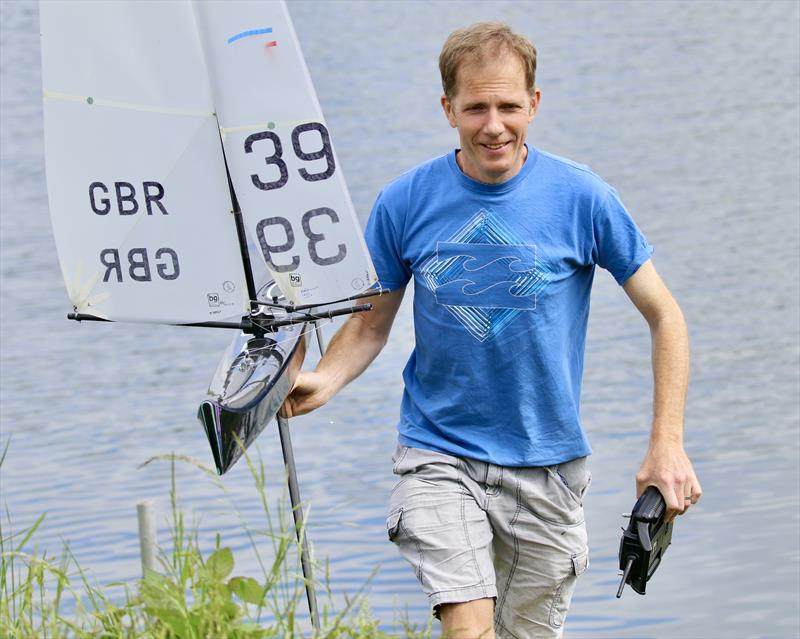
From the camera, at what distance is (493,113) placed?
4527mm

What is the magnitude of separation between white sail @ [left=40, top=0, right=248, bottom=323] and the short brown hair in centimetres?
83

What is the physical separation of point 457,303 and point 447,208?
0.27 m

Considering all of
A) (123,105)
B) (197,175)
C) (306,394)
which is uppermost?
(123,105)

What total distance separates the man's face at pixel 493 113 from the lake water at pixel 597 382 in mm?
1004

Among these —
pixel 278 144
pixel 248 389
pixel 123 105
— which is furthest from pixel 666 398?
pixel 123 105

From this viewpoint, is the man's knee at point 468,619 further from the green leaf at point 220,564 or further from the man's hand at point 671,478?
the green leaf at point 220,564

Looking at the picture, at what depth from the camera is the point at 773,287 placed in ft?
43.8

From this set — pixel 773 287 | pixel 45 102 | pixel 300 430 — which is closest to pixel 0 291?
pixel 300 430

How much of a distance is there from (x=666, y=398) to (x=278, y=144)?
4.59ft

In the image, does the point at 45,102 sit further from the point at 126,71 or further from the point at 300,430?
the point at 300,430

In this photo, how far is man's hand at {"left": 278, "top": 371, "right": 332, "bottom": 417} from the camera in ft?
15.9

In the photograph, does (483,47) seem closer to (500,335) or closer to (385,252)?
(385,252)

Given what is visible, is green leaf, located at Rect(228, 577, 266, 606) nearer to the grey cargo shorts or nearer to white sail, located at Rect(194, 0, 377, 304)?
the grey cargo shorts

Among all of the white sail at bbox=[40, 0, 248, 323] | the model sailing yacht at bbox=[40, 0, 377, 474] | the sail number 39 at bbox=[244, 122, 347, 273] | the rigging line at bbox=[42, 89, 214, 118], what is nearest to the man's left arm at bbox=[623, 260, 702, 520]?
the model sailing yacht at bbox=[40, 0, 377, 474]
